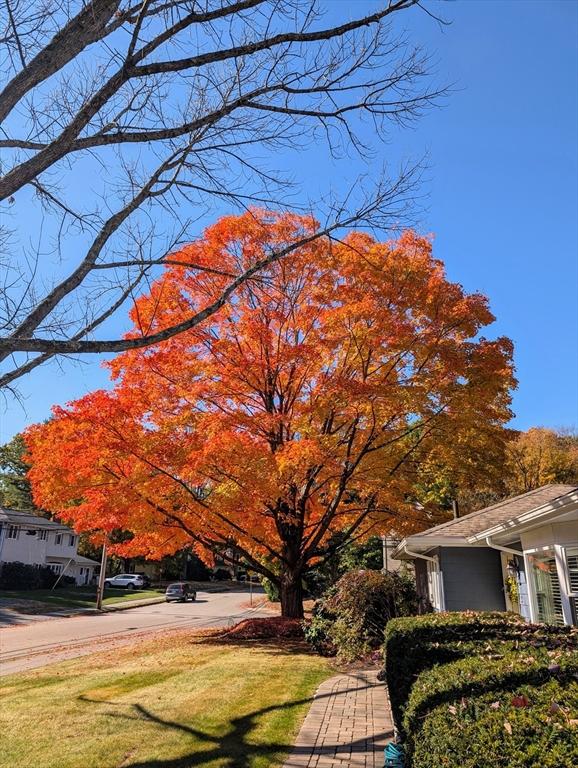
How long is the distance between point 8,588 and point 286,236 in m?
37.8

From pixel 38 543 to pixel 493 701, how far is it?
4795 centimetres

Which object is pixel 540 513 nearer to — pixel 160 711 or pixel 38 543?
pixel 160 711

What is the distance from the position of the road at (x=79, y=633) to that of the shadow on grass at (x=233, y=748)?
777cm

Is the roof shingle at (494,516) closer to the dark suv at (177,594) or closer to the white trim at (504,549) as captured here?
the white trim at (504,549)

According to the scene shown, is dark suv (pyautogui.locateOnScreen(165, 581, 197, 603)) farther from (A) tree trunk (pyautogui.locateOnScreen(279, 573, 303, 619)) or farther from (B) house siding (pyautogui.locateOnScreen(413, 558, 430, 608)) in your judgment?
(A) tree trunk (pyautogui.locateOnScreen(279, 573, 303, 619))

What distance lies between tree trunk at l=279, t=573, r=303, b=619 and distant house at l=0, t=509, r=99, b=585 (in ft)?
95.6

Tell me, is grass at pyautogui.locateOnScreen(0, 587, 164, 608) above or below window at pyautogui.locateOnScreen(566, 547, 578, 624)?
below

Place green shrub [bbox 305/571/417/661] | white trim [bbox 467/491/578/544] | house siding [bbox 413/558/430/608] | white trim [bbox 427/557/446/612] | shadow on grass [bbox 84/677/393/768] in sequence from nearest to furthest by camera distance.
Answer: shadow on grass [bbox 84/677/393/768] < white trim [bbox 467/491/578/544] < green shrub [bbox 305/571/417/661] < white trim [bbox 427/557/446/612] < house siding [bbox 413/558/430/608]

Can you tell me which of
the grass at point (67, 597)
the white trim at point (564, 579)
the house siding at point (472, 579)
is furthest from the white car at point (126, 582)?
the white trim at point (564, 579)

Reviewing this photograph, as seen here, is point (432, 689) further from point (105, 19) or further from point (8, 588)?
point (8, 588)

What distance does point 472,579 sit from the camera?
15.0m

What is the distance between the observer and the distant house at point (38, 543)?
40.9 meters

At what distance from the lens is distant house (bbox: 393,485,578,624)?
29.8 feet

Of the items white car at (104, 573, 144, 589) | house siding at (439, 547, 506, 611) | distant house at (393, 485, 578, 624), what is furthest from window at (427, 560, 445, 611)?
white car at (104, 573, 144, 589)
